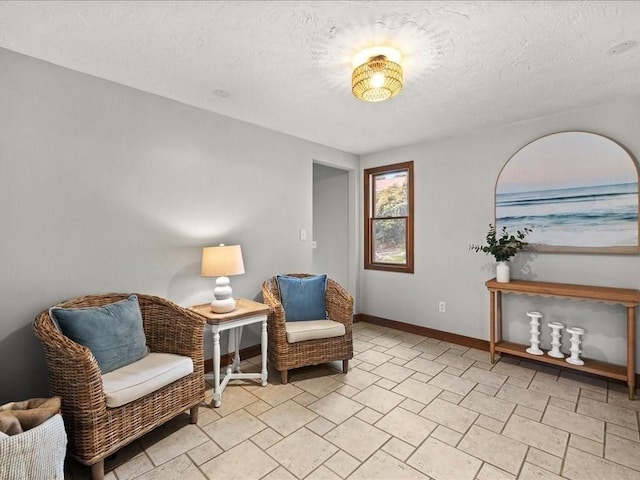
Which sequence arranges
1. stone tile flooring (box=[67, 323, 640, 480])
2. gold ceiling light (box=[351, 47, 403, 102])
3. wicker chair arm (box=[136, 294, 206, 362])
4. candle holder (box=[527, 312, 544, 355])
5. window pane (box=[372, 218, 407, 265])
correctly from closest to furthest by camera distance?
stone tile flooring (box=[67, 323, 640, 480]) → gold ceiling light (box=[351, 47, 403, 102]) → wicker chair arm (box=[136, 294, 206, 362]) → candle holder (box=[527, 312, 544, 355]) → window pane (box=[372, 218, 407, 265])

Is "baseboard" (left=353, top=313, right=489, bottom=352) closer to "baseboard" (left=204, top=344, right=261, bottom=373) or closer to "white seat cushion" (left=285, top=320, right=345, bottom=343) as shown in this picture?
"white seat cushion" (left=285, top=320, right=345, bottom=343)

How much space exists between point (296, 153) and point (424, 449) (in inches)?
121

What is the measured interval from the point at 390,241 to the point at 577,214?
206cm

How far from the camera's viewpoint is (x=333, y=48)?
1.94m

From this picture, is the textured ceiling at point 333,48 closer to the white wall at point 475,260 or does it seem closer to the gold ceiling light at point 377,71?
the gold ceiling light at point 377,71

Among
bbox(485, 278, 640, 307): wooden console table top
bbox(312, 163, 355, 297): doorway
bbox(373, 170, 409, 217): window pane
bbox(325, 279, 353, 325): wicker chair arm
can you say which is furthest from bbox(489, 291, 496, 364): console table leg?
bbox(312, 163, 355, 297): doorway

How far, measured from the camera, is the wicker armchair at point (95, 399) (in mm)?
1633

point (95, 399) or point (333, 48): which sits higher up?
point (333, 48)

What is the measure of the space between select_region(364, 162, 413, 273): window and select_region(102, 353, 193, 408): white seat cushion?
295cm

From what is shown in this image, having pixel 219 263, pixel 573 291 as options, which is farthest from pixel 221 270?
pixel 573 291

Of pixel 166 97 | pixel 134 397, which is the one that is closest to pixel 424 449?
pixel 134 397

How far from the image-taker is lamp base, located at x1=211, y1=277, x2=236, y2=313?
256 centimetres

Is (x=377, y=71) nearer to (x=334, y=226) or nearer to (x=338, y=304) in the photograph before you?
(x=338, y=304)

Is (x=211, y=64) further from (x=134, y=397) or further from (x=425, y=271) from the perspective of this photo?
(x=425, y=271)
